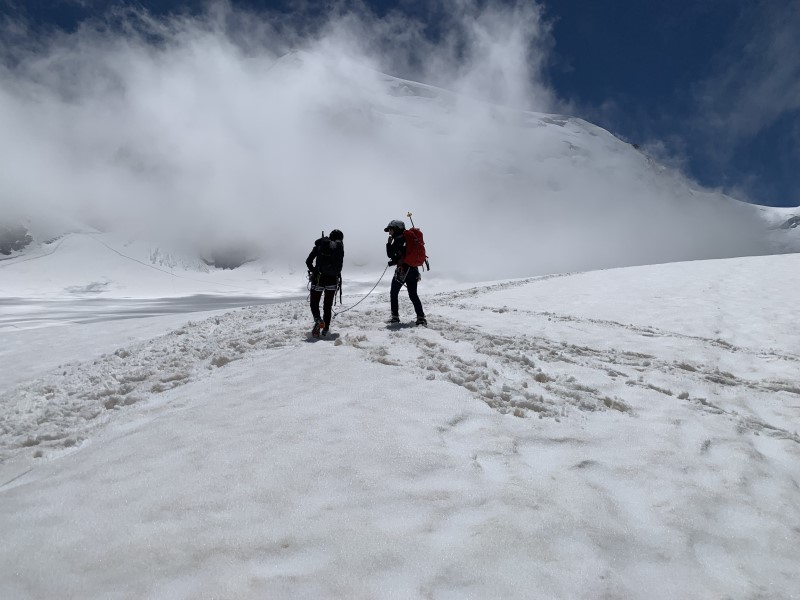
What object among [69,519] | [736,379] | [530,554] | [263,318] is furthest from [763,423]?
[263,318]

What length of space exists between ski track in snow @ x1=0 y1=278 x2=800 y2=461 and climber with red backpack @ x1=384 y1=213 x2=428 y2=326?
809 mm

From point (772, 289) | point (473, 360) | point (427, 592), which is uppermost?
point (772, 289)

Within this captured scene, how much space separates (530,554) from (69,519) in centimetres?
345

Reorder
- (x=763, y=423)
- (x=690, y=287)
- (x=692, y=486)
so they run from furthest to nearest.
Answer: (x=690, y=287)
(x=763, y=423)
(x=692, y=486)

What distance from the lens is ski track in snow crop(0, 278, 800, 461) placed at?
5.88 metres

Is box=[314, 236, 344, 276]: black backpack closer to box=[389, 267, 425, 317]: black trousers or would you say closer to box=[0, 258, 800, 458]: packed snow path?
box=[0, 258, 800, 458]: packed snow path

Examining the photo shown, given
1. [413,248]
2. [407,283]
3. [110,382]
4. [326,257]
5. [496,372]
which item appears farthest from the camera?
[407,283]

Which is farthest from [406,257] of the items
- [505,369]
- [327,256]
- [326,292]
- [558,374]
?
[558,374]

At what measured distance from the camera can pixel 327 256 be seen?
32.7 ft

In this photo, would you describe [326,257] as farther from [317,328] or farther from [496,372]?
[496,372]

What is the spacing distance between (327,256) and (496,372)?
15.3 ft

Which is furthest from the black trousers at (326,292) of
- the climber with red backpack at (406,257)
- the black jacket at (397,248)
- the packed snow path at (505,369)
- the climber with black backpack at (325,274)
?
the black jacket at (397,248)

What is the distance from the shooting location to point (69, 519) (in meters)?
3.47

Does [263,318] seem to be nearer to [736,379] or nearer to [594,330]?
[594,330]
